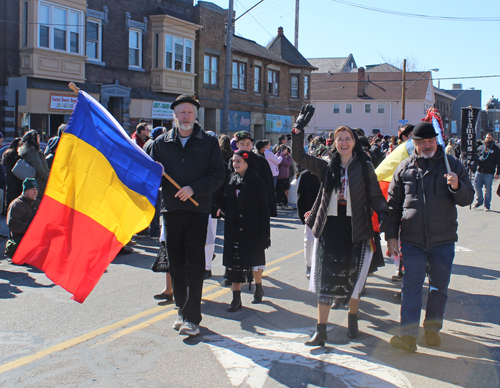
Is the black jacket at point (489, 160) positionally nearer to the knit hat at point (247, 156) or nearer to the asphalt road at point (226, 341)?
the asphalt road at point (226, 341)

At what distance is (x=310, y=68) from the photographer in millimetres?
41000

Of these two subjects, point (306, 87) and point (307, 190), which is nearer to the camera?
point (307, 190)

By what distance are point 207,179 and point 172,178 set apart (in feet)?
1.09

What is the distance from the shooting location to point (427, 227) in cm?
461

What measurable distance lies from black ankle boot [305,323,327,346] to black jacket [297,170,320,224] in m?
1.99

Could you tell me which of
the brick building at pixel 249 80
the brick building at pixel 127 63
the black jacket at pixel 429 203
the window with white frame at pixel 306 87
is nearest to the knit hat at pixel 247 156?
the black jacket at pixel 429 203

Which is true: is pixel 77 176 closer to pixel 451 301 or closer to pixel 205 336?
pixel 205 336

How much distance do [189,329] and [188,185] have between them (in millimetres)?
1300

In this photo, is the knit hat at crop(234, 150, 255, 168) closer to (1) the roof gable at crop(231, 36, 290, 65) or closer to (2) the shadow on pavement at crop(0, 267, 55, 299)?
(2) the shadow on pavement at crop(0, 267, 55, 299)

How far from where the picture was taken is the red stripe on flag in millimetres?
4320

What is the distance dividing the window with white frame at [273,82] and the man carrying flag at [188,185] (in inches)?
1281

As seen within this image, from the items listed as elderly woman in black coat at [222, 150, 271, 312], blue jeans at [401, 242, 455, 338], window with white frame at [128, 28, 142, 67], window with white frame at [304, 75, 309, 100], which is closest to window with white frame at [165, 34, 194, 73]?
window with white frame at [128, 28, 142, 67]

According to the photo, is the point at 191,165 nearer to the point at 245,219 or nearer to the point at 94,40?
the point at 245,219

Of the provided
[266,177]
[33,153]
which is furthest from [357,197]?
[33,153]
